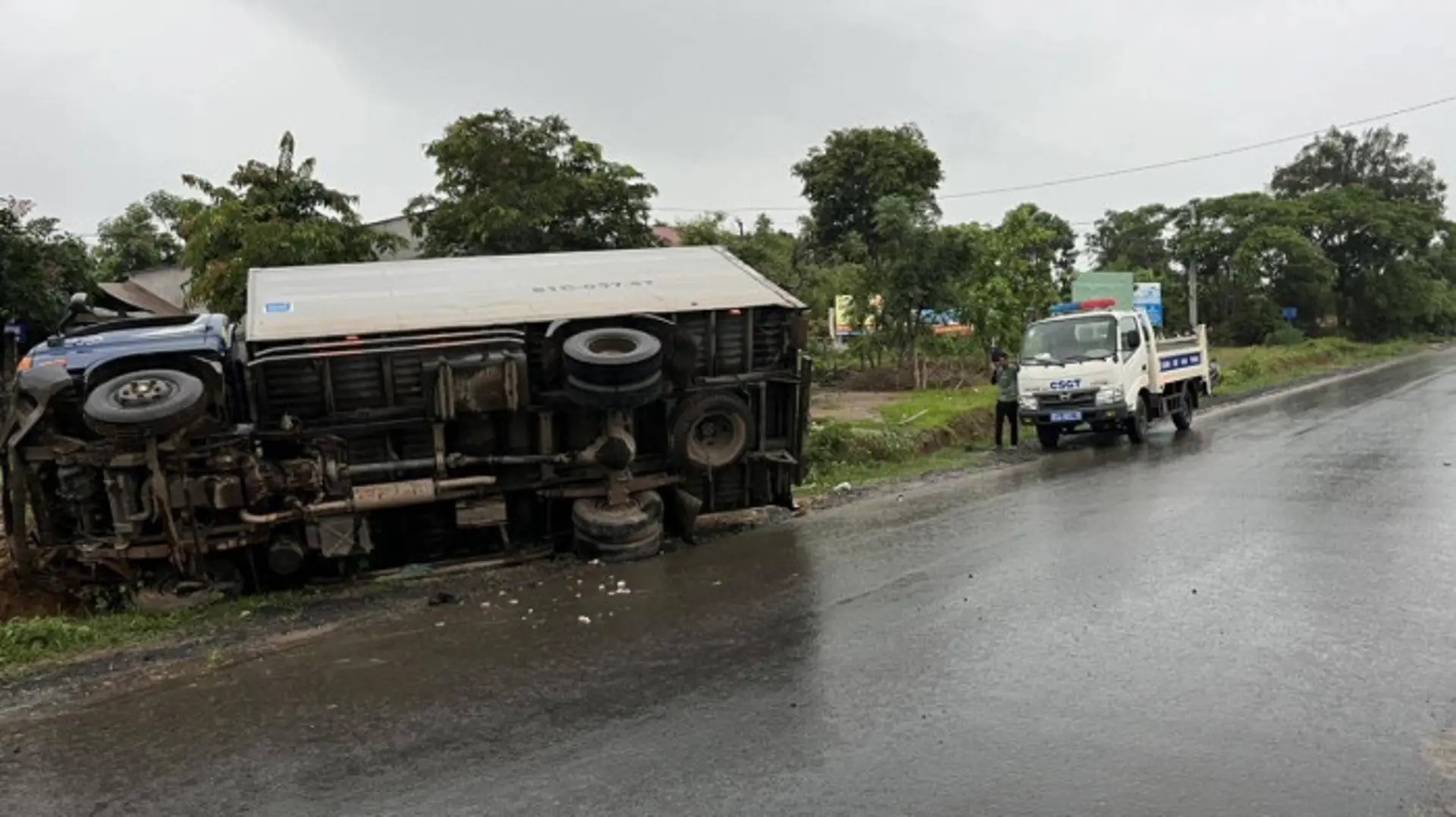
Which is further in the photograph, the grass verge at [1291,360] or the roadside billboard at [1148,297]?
the roadside billboard at [1148,297]

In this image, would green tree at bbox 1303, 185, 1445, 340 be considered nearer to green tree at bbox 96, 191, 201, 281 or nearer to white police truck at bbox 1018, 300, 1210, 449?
white police truck at bbox 1018, 300, 1210, 449

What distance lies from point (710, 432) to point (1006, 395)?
8.75 meters

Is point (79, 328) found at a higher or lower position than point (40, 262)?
lower

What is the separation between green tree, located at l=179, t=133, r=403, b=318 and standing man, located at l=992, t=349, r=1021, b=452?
12656mm

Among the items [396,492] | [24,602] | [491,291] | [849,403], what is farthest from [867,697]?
[849,403]

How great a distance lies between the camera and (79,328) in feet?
30.2

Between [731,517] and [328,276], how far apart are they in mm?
4689

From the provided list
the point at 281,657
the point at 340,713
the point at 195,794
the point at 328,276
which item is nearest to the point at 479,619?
the point at 281,657

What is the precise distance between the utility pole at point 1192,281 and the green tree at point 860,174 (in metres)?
11.7

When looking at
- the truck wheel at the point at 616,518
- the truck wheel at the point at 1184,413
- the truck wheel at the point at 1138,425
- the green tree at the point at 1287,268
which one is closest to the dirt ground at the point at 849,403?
the truck wheel at the point at 1138,425

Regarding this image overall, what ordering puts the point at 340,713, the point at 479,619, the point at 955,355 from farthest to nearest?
the point at 955,355 → the point at 479,619 → the point at 340,713

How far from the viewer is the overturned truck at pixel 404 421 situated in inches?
311

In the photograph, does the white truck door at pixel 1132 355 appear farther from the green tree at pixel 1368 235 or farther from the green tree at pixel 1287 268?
the green tree at pixel 1368 235

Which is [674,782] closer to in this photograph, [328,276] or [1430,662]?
[1430,662]
